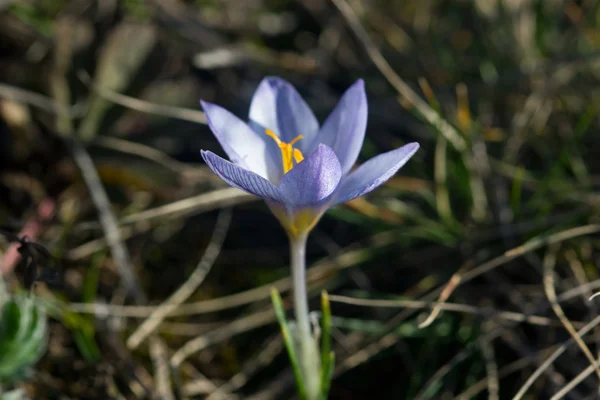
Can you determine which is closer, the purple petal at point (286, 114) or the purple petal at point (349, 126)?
the purple petal at point (349, 126)

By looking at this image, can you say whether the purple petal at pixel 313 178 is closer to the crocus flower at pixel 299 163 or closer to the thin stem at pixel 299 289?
the crocus flower at pixel 299 163

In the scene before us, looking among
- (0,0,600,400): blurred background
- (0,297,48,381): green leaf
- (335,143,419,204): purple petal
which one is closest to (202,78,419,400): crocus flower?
(335,143,419,204): purple petal

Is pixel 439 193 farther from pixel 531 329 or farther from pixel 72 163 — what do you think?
pixel 72 163

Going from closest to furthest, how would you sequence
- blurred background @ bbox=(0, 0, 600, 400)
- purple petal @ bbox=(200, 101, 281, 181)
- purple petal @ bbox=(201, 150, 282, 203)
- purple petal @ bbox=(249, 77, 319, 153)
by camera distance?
purple petal @ bbox=(201, 150, 282, 203), purple petal @ bbox=(200, 101, 281, 181), purple petal @ bbox=(249, 77, 319, 153), blurred background @ bbox=(0, 0, 600, 400)

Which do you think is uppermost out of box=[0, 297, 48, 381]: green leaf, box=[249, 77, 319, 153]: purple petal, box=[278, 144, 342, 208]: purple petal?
box=[249, 77, 319, 153]: purple petal

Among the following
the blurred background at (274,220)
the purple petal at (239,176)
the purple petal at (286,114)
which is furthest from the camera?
the blurred background at (274,220)

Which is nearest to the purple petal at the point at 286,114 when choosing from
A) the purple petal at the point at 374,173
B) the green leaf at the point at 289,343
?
the purple petal at the point at 374,173

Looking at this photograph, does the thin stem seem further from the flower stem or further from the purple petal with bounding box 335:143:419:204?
the purple petal with bounding box 335:143:419:204
